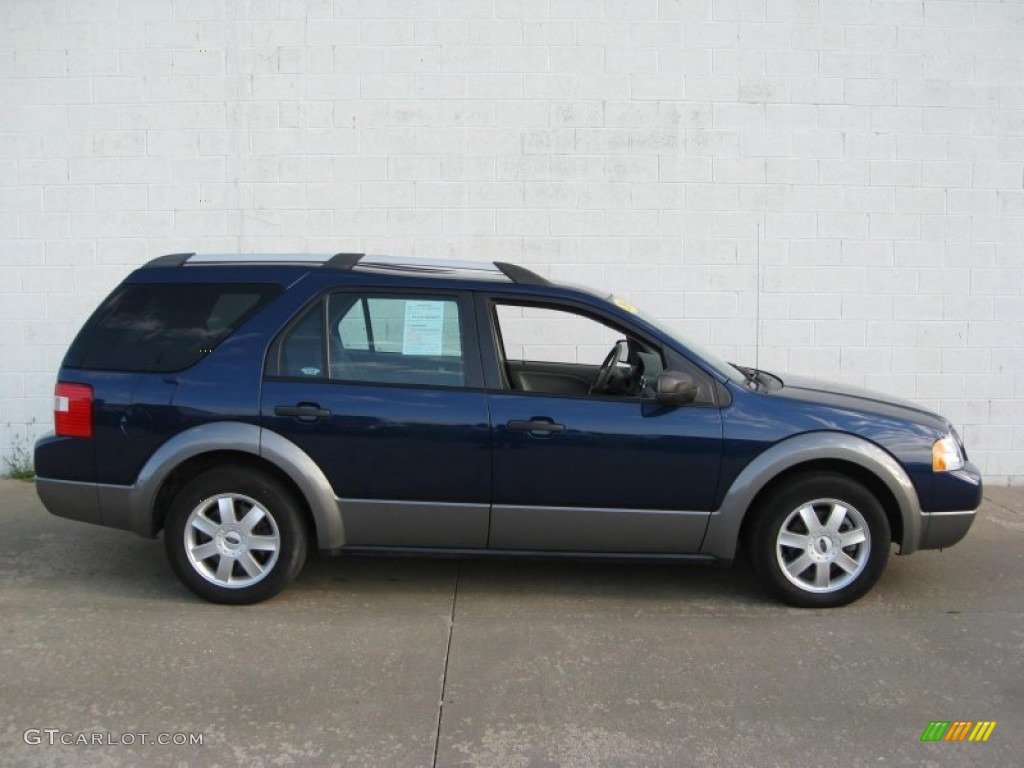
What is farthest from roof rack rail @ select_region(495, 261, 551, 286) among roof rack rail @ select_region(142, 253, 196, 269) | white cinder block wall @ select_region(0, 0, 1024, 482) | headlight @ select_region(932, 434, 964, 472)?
white cinder block wall @ select_region(0, 0, 1024, 482)

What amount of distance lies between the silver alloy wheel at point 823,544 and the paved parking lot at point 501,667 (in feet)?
0.66

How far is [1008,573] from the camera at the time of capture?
5613 millimetres

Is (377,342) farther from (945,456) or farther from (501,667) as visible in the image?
(945,456)

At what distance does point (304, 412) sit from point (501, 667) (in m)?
1.61

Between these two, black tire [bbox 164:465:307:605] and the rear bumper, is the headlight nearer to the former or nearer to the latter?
black tire [bbox 164:465:307:605]

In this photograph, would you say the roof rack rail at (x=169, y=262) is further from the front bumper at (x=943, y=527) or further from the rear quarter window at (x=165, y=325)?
the front bumper at (x=943, y=527)

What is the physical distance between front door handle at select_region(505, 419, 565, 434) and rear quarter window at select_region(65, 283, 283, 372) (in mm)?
1428

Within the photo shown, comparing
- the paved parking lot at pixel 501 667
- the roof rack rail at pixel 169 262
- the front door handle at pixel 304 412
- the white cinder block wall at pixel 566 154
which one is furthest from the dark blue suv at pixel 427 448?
the white cinder block wall at pixel 566 154

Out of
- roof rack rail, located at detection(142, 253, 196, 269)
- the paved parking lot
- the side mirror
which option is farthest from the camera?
roof rack rail, located at detection(142, 253, 196, 269)

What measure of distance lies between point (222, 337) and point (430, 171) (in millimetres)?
3278

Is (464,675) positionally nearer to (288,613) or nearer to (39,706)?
(288,613)

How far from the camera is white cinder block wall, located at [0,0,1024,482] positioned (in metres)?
7.55

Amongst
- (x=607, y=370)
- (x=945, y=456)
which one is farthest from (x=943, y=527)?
(x=607, y=370)

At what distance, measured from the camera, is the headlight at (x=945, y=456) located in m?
4.83
